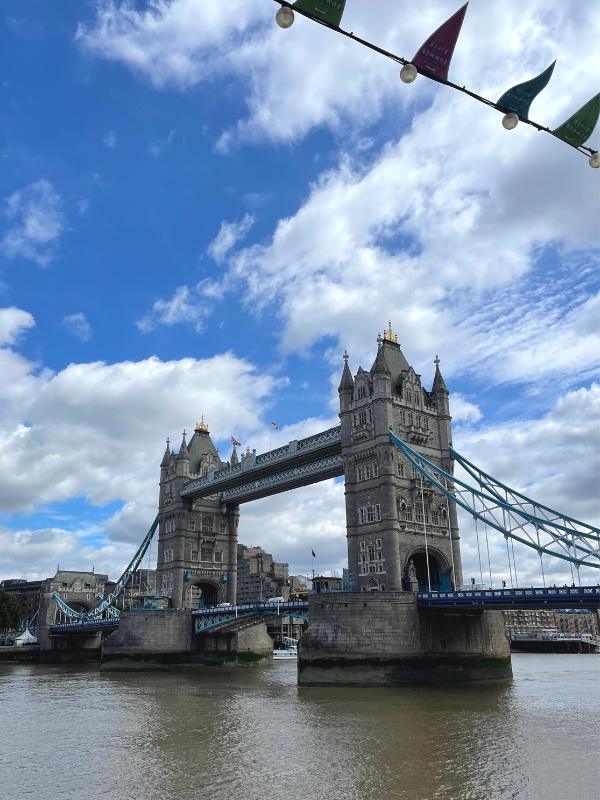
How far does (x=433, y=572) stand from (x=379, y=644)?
1248cm

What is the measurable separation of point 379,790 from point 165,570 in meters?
60.4

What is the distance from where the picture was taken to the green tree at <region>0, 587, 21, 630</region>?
326 feet

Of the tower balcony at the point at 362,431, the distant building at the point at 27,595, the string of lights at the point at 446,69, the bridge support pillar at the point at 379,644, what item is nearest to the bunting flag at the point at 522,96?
the string of lights at the point at 446,69

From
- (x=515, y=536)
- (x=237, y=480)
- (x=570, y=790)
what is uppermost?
(x=237, y=480)

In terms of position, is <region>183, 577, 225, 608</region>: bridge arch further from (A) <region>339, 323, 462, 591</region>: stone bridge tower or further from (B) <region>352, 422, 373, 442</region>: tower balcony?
(B) <region>352, 422, 373, 442</region>: tower balcony

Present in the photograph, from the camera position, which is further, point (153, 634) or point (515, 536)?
point (153, 634)

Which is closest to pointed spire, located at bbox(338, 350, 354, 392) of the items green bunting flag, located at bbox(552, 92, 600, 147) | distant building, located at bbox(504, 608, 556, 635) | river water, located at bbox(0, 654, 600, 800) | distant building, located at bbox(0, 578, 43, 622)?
river water, located at bbox(0, 654, 600, 800)

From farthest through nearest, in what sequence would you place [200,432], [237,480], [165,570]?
[200,432] → [165,570] → [237,480]

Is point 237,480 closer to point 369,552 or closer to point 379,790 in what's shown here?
point 369,552

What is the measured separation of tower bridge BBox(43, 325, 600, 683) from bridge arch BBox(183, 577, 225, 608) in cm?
32

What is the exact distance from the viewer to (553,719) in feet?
97.8

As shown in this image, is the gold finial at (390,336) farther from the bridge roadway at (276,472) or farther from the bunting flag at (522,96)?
the bunting flag at (522,96)

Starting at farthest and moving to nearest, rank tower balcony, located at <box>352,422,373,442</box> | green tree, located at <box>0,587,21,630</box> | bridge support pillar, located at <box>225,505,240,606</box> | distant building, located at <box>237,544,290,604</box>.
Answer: distant building, located at <box>237,544,290,604</box> < green tree, located at <box>0,587,21,630</box> < bridge support pillar, located at <box>225,505,240,606</box> < tower balcony, located at <box>352,422,373,442</box>

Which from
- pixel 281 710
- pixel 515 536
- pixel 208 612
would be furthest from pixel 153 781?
pixel 208 612
